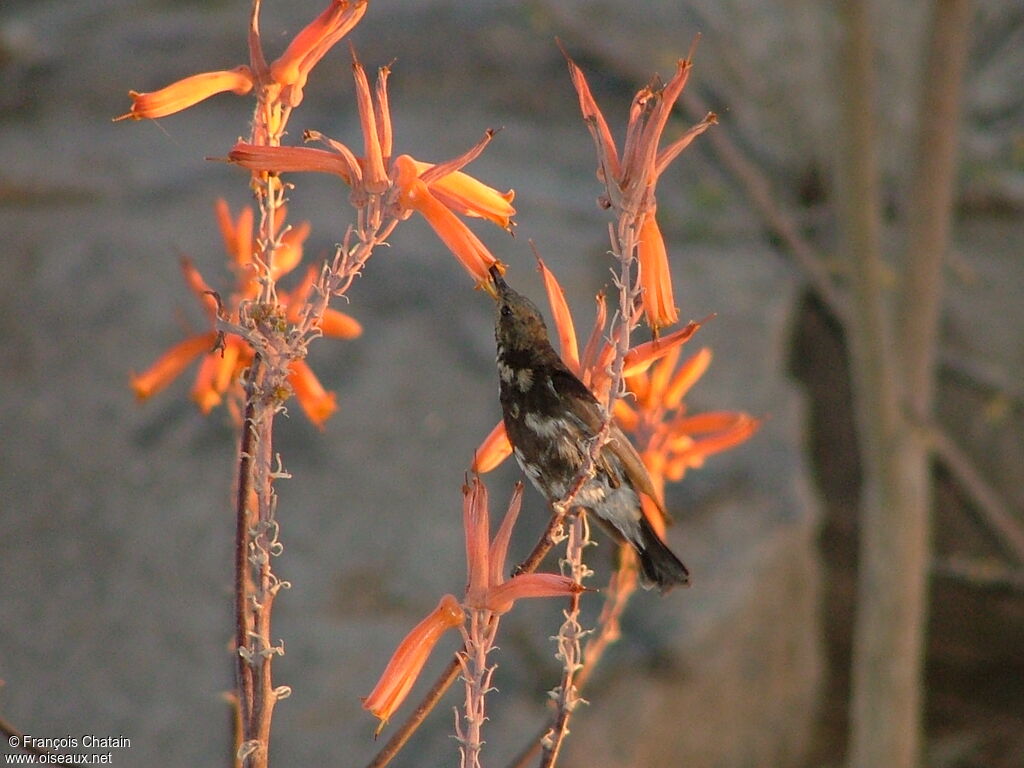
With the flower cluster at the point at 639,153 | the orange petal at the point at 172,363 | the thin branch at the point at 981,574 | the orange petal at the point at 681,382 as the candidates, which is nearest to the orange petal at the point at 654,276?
the flower cluster at the point at 639,153

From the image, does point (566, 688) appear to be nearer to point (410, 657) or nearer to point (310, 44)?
point (410, 657)

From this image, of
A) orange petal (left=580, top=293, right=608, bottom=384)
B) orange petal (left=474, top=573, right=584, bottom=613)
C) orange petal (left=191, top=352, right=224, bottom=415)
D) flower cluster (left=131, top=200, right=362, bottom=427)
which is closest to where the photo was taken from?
orange petal (left=474, top=573, right=584, bottom=613)

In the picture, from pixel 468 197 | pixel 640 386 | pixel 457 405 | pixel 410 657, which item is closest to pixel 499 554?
pixel 410 657

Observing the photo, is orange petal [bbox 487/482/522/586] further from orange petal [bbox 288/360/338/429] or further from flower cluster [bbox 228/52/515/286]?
orange petal [bbox 288/360/338/429]

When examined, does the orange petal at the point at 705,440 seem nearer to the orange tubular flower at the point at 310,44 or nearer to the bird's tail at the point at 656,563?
the bird's tail at the point at 656,563

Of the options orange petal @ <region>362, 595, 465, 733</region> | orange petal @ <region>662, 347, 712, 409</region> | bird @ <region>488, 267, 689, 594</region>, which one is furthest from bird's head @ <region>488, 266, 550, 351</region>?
orange petal @ <region>362, 595, 465, 733</region>

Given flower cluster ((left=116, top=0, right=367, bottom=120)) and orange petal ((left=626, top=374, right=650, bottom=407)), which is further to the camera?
orange petal ((left=626, top=374, right=650, bottom=407))
